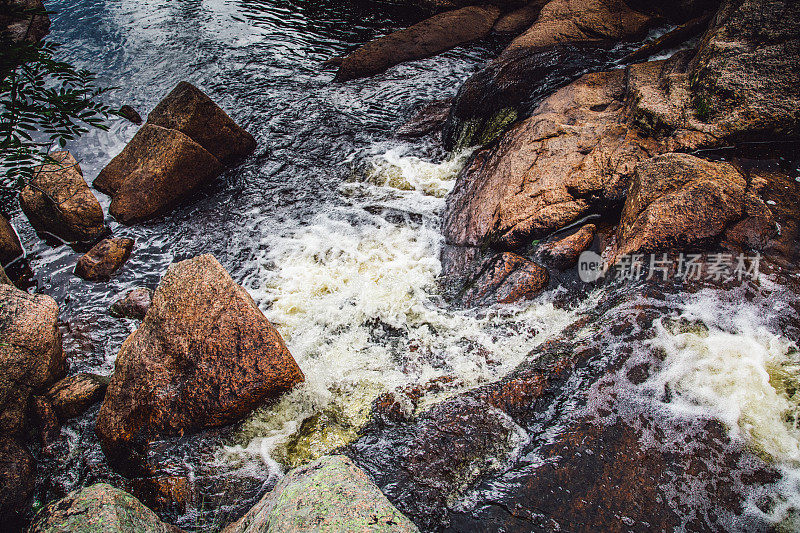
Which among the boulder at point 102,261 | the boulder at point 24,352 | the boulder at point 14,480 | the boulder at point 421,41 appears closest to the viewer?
the boulder at point 14,480

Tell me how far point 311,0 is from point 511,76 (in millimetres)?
9597

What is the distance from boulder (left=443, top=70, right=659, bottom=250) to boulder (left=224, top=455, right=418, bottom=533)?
296 centimetres

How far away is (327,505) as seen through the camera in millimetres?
2117

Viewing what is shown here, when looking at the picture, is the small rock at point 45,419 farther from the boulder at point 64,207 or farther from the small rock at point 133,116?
the small rock at point 133,116

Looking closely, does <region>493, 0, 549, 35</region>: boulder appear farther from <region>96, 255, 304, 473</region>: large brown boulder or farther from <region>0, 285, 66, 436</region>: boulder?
<region>0, 285, 66, 436</region>: boulder

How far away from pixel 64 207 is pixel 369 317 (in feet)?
15.3

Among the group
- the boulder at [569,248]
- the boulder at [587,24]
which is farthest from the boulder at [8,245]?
the boulder at [587,24]

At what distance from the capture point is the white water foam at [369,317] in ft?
11.4

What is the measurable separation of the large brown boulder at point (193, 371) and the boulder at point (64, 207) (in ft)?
10.8

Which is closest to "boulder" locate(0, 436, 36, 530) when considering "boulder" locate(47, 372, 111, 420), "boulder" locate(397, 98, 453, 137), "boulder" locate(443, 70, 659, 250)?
"boulder" locate(47, 372, 111, 420)

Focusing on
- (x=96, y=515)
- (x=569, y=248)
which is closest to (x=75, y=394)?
(x=96, y=515)

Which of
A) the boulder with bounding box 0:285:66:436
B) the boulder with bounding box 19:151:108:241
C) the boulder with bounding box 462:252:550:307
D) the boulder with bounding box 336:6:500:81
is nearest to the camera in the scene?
the boulder with bounding box 0:285:66:436

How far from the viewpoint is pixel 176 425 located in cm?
331

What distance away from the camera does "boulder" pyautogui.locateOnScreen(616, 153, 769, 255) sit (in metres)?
3.48
